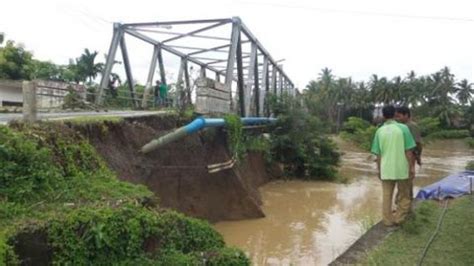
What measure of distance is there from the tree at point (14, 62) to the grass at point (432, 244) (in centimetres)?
3156

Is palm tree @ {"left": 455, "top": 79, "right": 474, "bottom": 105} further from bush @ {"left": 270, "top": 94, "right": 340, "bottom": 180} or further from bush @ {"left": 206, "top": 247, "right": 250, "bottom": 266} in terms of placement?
bush @ {"left": 206, "top": 247, "right": 250, "bottom": 266}

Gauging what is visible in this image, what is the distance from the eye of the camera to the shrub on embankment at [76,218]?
4.59 m

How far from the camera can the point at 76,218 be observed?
484cm

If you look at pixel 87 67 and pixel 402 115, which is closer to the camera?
pixel 402 115

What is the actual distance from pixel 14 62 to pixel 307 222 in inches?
1110

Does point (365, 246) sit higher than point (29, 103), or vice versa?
point (29, 103)

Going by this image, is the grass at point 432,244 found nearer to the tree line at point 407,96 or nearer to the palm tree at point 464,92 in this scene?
the tree line at point 407,96

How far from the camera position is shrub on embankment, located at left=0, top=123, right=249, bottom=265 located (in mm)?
4590

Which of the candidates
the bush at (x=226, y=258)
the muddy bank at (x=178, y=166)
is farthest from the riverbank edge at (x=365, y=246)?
the muddy bank at (x=178, y=166)

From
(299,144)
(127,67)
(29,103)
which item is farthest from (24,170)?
(127,67)

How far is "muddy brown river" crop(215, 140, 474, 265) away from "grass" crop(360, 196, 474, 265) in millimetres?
1549

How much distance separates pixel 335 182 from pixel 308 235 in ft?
30.8

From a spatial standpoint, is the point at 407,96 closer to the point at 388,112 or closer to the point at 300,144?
the point at 300,144

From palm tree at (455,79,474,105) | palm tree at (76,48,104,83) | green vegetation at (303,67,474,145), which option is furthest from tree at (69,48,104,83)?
palm tree at (455,79,474,105)
